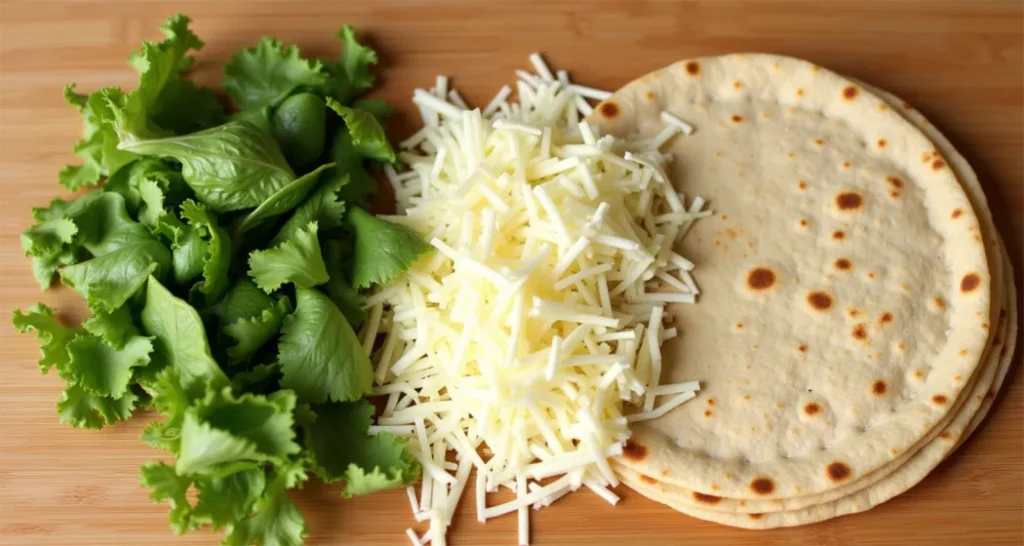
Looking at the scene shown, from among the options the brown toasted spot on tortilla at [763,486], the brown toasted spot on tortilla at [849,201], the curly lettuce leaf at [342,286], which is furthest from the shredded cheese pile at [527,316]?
the brown toasted spot on tortilla at [849,201]

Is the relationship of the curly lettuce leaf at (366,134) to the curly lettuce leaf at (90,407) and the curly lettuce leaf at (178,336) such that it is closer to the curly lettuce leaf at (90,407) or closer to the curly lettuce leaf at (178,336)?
the curly lettuce leaf at (178,336)

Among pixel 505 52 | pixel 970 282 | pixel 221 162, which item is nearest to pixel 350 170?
pixel 221 162

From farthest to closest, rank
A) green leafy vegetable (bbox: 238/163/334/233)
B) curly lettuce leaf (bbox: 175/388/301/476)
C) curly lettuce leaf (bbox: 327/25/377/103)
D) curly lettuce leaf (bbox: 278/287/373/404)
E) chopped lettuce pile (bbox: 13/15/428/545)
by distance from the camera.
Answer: curly lettuce leaf (bbox: 327/25/377/103), green leafy vegetable (bbox: 238/163/334/233), curly lettuce leaf (bbox: 278/287/373/404), chopped lettuce pile (bbox: 13/15/428/545), curly lettuce leaf (bbox: 175/388/301/476)

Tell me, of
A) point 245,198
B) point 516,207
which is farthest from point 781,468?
point 245,198

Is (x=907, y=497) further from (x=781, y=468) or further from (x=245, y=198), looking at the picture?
(x=245, y=198)

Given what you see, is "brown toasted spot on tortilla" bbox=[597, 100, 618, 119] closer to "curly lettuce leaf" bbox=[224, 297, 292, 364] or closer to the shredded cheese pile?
the shredded cheese pile

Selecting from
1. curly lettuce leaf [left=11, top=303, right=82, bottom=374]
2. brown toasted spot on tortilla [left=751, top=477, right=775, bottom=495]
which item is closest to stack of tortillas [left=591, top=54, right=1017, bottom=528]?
brown toasted spot on tortilla [left=751, top=477, right=775, bottom=495]
